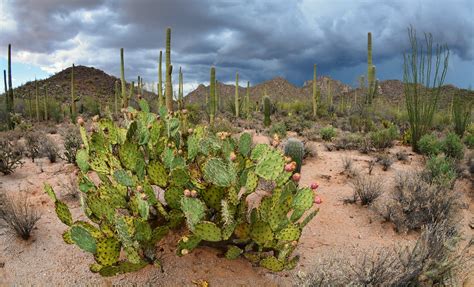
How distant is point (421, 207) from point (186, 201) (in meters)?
3.50

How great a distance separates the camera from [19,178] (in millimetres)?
6504

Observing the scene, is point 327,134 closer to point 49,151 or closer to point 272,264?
point 49,151

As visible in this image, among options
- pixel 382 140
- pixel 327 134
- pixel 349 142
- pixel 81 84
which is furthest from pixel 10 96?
pixel 81 84

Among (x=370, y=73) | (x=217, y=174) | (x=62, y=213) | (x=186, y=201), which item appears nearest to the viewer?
(x=186, y=201)

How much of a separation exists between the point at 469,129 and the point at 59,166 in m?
13.3

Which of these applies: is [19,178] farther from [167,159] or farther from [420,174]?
[420,174]

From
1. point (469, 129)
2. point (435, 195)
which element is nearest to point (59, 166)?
point (435, 195)

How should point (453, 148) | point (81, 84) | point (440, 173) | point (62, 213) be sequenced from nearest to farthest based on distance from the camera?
point (62, 213), point (440, 173), point (453, 148), point (81, 84)

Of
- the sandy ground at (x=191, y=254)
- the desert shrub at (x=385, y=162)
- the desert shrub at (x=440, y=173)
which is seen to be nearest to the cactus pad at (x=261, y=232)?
the sandy ground at (x=191, y=254)

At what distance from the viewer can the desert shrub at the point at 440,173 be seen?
6008 millimetres

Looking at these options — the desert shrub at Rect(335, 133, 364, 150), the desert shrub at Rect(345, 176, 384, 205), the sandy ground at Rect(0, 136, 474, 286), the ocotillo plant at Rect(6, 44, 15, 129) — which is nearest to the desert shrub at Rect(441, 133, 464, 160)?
the sandy ground at Rect(0, 136, 474, 286)

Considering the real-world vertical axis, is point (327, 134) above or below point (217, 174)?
above

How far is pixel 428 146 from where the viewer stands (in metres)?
8.54

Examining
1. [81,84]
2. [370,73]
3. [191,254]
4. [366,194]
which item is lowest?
[191,254]
